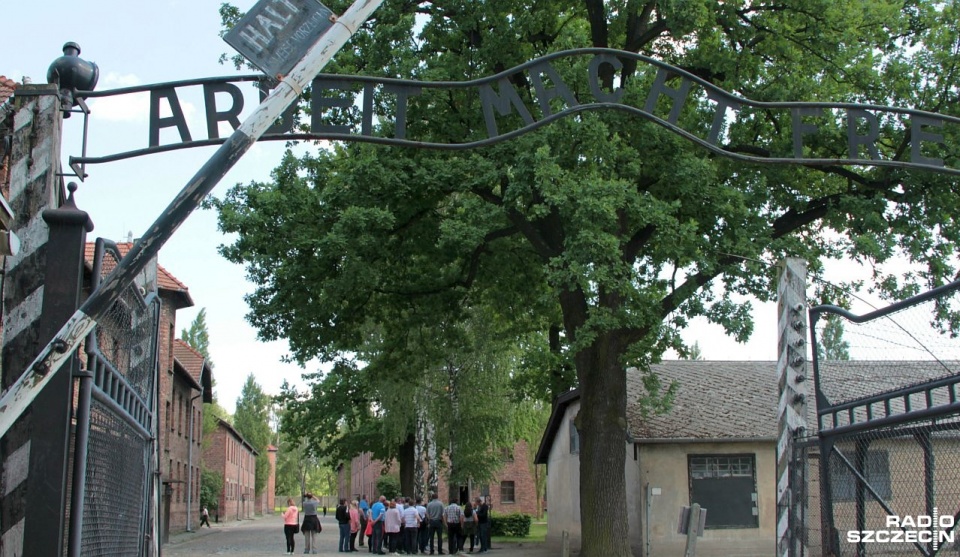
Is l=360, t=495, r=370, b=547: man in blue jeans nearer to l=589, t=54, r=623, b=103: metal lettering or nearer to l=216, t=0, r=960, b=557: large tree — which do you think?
l=216, t=0, r=960, b=557: large tree

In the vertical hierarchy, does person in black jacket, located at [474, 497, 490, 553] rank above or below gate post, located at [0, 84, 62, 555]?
below

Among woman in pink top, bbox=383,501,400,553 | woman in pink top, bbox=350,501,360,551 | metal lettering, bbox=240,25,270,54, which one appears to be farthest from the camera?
woman in pink top, bbox=350,501,360,551

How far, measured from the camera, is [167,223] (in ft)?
16.8

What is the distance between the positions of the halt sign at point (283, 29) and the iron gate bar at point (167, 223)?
15cm

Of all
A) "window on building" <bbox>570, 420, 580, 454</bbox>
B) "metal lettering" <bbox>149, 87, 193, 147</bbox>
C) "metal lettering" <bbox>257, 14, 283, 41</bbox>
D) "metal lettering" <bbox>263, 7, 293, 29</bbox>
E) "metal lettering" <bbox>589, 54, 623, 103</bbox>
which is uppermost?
"metal lettering" <bbox>589, 54, 623, 103</bbox>

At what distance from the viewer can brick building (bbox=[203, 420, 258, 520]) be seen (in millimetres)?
71188

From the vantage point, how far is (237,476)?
274ft

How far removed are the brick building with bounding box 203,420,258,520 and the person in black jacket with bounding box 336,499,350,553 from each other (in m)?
36.9

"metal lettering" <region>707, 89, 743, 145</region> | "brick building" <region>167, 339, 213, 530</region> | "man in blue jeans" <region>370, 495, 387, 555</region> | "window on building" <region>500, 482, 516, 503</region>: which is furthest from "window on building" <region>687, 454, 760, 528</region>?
"window on building" <region>500, 482, 516, 503</region>

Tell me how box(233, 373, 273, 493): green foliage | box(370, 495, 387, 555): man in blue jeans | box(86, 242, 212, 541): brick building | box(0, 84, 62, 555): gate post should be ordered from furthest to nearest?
box(233, 373, 273, 493): green foliage → box(86, 242, 212, 541): brick building → box(370, 495, 387, 555): man in blue jeans → box(0, 84, 62, 555): gate post

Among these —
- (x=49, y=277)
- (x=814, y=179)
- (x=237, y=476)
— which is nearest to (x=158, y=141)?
(x=49, y=277)

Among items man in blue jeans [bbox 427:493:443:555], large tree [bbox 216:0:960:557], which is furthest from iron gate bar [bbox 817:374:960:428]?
man in blue jeans [bbox 427:493:443:555]

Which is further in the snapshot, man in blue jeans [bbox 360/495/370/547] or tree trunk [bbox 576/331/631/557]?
man in blue jeans [bbox 360/495/370/547]

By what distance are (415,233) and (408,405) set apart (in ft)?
54.5
